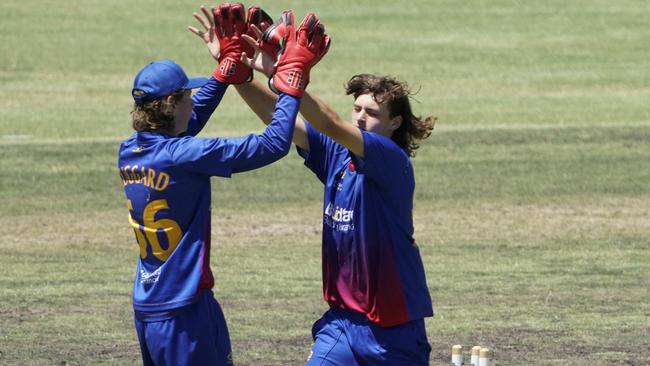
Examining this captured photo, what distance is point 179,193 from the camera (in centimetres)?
670

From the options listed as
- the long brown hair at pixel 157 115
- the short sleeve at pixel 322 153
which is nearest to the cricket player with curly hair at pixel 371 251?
the short sleeve at pixel 322 153

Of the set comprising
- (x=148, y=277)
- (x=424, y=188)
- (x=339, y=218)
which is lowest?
(x=424, y=188)

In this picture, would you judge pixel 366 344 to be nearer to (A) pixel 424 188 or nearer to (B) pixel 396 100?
(B) pixel 396 100

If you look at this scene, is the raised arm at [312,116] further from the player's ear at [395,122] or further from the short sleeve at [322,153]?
the player's ear at [395,122]

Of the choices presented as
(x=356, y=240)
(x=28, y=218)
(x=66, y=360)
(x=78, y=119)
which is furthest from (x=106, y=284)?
(x=78, y=119)

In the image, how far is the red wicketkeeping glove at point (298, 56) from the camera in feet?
21.8

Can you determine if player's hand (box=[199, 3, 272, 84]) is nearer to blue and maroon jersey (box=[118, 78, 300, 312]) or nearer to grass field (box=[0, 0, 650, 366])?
blue and maroon jersey (box=[118, 78, 300, 312])

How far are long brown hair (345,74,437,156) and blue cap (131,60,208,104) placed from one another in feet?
2.66

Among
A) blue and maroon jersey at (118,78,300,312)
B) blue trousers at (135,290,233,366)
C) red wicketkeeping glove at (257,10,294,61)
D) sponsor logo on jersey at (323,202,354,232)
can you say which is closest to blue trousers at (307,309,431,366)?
sponsor logo on jersey at (323,202,354,232)

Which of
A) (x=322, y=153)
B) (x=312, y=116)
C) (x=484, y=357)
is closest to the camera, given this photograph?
(x=312, y=116)

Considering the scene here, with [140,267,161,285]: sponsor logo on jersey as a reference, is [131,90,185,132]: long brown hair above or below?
above

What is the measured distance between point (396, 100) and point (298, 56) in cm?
59

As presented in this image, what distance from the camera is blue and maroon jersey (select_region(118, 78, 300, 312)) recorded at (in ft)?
21.6

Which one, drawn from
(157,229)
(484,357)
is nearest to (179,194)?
(157,229)
